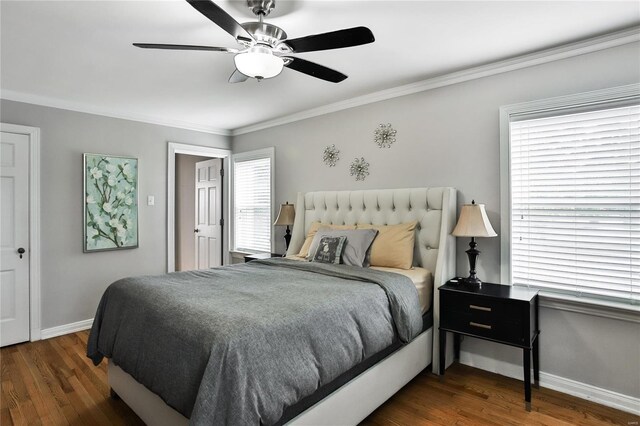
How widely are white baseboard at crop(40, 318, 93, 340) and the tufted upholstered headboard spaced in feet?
8.07

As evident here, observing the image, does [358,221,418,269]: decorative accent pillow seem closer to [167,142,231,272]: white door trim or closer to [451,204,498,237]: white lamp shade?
[451,204,498,237]: white lamp shade

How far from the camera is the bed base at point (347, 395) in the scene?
176cm

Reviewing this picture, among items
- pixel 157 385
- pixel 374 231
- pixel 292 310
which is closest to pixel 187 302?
pixel 157 385

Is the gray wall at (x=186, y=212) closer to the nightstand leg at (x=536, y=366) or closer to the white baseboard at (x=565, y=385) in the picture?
the white baseboard at (x=565, y=385)

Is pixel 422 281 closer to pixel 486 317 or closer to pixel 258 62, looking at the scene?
pixel 486 317

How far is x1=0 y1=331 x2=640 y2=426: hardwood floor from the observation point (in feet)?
7.15

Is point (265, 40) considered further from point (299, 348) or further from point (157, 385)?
point (157, 385)

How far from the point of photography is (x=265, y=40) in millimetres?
1970

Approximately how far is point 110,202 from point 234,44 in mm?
2641

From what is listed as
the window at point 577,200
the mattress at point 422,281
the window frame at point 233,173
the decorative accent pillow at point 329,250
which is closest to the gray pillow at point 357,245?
the decorative accent pillow at point 329,250

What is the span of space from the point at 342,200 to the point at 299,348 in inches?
88.7

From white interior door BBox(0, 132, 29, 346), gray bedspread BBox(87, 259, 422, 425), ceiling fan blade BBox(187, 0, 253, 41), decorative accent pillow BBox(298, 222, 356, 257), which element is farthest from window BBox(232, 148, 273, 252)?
ceiling fan blade BBox(187, 0, 253, 41)

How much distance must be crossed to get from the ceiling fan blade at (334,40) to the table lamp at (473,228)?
154cm

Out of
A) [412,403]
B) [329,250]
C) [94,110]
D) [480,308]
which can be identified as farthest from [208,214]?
[480,308]
